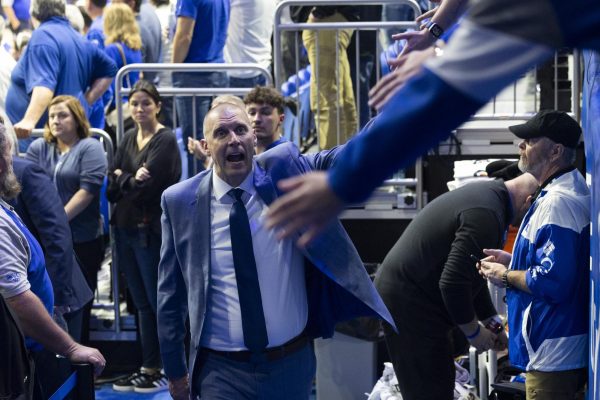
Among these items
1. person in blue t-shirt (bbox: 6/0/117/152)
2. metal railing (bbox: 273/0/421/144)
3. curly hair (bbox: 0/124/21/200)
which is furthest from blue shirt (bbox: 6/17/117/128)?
curly hair (bbox: 0/124/21/200)

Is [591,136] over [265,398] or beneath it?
over

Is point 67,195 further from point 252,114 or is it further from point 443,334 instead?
point 443,334

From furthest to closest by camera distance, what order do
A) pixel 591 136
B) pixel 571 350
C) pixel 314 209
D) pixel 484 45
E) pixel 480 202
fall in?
pixel 480 202
pixel 571 350
pixel 591 136
pixel 314 209
pixel 484 45

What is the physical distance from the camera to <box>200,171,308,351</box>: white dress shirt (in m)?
4.55

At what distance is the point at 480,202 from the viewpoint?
5.37 m

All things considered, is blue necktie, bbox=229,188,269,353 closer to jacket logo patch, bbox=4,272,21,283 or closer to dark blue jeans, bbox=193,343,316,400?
dark blue jeans, bbox=193,343,316,400

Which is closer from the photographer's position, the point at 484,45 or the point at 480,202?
the point at 484,45

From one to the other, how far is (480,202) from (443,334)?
0.82 m

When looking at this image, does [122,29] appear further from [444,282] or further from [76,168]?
[444,282]

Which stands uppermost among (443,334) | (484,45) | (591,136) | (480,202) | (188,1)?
(188,1)

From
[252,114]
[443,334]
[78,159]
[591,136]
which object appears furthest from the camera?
[78,159]

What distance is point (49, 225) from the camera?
234 inches

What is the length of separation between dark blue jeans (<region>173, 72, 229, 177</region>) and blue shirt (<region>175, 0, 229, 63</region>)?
526mm

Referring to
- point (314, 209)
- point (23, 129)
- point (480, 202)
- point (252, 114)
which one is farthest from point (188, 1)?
point (314, 209)
